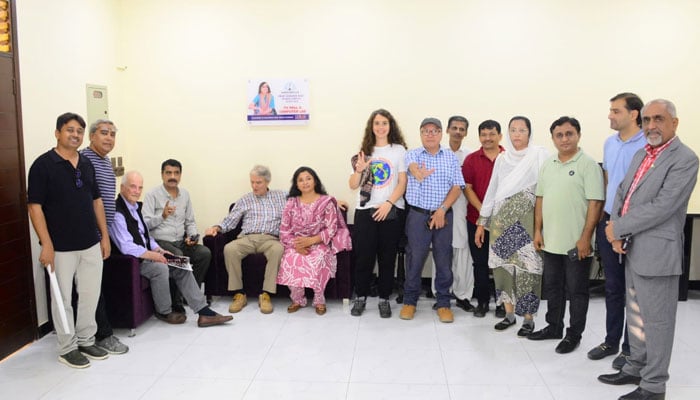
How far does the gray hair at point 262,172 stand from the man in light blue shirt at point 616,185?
8.48 ft

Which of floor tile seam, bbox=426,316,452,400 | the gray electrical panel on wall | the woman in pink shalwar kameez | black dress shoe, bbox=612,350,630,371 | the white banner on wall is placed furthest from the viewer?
the white banner on wall

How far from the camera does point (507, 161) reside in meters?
3.66

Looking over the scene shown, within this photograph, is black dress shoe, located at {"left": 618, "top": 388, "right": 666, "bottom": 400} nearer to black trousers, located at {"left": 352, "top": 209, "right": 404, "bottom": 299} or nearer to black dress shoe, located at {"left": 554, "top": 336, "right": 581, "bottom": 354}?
black dress shoe, located at {"left": 554, "top": 336, "right": 581, "bottom": 354}

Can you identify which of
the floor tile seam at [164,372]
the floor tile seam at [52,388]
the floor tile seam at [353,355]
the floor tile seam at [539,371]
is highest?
the floor tile seam at [539,371]

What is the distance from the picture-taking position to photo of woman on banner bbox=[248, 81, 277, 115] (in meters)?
4.86

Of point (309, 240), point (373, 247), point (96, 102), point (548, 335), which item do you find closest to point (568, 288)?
point (548, 335)

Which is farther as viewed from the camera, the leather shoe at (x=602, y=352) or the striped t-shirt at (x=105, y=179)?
the striped t-shirt at (x=105, y=179)

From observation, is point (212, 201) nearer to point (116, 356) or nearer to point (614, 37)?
point (116, 356)

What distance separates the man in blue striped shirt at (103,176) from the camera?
338 centimetres

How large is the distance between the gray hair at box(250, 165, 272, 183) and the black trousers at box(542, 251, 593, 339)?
230 cm

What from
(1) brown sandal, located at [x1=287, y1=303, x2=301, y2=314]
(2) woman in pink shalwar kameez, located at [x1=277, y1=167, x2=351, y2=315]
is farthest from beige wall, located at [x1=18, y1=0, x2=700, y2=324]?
(1) brown sandal, located at [x1=287, y1=303, x2=301, y2=314]

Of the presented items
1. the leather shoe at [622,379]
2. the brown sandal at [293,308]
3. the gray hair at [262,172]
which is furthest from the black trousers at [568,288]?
the gray hair at [262,172]

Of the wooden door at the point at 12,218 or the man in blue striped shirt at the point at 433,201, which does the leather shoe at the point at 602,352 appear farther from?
the wooden door at the point at 12,218

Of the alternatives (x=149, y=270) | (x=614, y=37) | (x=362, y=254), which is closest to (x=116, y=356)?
(x=149, y=270)
